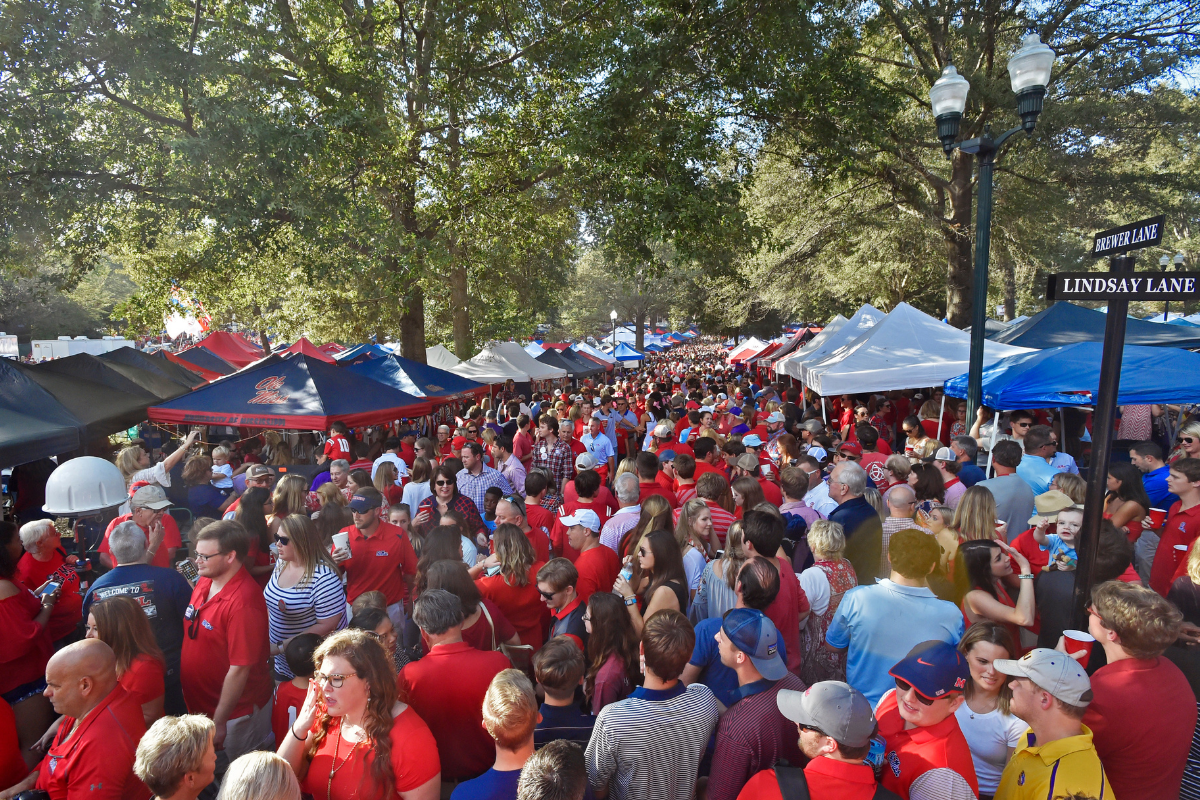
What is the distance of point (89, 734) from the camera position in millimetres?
2518

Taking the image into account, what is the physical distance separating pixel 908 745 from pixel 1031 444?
4776mm

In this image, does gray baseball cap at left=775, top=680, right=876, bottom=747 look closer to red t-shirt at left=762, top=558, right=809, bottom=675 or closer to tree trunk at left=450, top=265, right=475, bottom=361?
red t-shirt at left=762, top=558, right=809, bottom=675

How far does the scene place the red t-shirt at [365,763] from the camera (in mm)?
2348

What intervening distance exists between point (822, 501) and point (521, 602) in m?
2.82

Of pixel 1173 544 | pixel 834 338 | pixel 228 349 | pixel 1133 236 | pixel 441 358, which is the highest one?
pixel 1133 236

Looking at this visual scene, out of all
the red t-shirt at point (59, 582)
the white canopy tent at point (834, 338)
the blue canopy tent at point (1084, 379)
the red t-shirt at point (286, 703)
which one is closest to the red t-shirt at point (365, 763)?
the red t-shirt at point (286, 703)

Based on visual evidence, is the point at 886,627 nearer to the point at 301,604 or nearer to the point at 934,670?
the point at 934,670

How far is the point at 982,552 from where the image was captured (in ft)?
11.5

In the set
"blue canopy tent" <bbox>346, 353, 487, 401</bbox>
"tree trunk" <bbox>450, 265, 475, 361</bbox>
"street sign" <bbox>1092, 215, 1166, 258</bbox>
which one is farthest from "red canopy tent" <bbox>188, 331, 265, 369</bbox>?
"street sign" <bbox>1092, 215, 1166, 258</bbox>

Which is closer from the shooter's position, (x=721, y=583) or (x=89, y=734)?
(x=89, y=734)

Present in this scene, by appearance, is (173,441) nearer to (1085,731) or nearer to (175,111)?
(175,111)

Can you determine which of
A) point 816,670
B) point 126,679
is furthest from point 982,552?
point 126,679

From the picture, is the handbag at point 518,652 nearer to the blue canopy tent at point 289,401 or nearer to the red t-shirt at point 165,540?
the red t-shirt at point 165,540

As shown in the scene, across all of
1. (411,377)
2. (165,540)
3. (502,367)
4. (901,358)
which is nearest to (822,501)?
(165,540)
